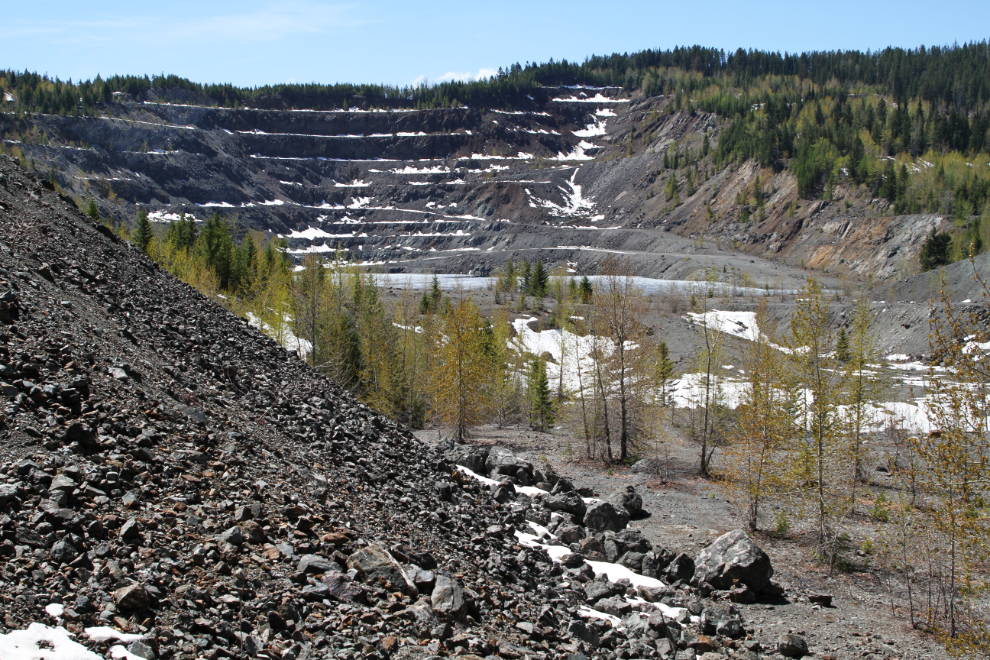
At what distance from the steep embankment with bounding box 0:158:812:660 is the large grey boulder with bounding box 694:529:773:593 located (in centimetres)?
5

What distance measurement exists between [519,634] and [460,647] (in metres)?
1.75

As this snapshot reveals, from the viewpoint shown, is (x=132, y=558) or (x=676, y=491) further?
(x=676, y=491)

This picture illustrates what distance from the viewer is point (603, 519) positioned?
20.0 metres

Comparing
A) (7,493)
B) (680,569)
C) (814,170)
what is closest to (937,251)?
(814,170)

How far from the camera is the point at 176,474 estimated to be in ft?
30.5

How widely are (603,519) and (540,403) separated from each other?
25867mm

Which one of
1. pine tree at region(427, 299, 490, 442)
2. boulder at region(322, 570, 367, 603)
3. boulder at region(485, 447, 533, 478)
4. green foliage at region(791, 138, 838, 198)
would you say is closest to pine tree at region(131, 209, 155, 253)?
pine tree at region(427, 299, 490, 442)

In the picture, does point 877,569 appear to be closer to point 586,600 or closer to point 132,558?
point 586,600

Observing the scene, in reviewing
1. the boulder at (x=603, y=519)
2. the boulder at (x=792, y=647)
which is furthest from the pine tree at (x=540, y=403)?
the boulder at (x=792, y=647)

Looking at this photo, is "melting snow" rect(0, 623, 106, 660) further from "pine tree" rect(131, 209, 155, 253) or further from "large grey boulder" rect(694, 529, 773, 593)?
"pine tree" rect(131, 209, 155, 253)

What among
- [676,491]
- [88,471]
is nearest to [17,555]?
[88,471]

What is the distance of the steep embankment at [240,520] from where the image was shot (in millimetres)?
7008

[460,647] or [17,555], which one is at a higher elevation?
[17,555]

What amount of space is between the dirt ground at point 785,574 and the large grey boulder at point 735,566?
651 mm
